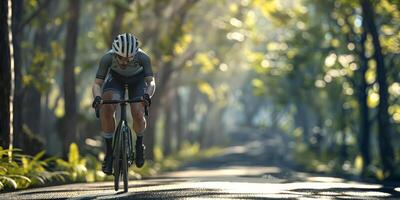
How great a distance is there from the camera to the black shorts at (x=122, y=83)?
412 inches

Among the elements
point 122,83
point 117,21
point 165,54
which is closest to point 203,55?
point 165,54

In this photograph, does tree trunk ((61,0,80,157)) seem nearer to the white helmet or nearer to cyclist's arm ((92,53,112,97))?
cyclist's arm ((92,53,112,97))

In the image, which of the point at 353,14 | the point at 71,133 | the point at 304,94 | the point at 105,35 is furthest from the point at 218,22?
the point at 304,94

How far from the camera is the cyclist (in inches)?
402

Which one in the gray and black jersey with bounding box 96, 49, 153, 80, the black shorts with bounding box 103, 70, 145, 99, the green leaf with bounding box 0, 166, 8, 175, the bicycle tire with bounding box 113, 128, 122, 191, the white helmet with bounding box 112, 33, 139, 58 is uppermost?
the white helmet with bounding box 112, 33, 139, 58

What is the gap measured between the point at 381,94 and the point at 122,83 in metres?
16.0

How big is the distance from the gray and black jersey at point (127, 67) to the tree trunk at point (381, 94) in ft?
49.3

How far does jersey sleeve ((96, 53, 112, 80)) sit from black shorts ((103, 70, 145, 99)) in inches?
7.8

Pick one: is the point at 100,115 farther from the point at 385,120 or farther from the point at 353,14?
the point at 353,14

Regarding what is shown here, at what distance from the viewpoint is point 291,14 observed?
29.8m

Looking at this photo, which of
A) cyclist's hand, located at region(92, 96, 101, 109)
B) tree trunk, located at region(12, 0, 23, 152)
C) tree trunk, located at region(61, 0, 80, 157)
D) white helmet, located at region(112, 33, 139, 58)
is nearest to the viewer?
cyclist's hand, located at region(92, 96, 101, 109)

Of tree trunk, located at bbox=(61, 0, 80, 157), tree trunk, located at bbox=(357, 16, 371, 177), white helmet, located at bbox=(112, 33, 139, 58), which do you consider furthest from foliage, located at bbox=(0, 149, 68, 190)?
tree trunk, located at bbox=(357, 16, 371, 177)

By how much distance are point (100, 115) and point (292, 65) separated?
2454 cm

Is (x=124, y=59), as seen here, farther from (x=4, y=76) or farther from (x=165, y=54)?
(x=165, y=54)
